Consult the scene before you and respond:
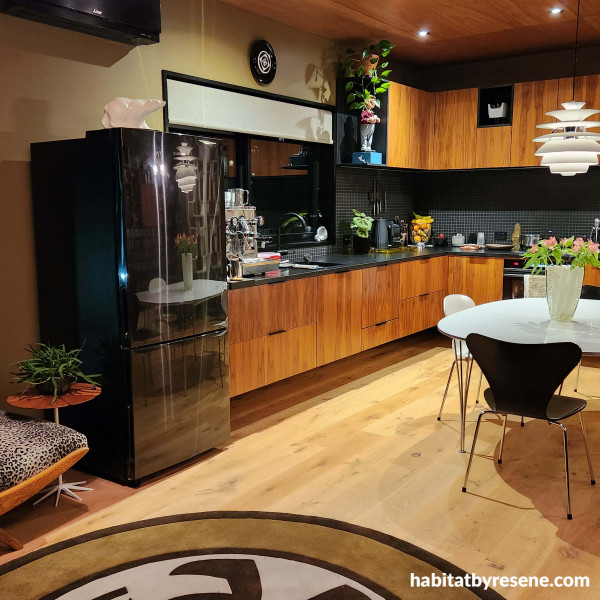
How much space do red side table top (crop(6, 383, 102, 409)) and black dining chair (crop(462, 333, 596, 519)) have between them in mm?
1763

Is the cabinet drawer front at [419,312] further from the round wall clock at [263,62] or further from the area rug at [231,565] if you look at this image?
the area rug at [231,565]

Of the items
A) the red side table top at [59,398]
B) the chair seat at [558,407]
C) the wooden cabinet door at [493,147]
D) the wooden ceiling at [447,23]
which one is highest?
the wooden ceiling at [447,23]

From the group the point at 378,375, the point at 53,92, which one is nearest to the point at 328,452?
the point at 378,375

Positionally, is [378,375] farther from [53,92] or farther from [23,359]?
[53,92]

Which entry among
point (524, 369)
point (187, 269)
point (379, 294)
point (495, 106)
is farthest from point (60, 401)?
point (495, 106)

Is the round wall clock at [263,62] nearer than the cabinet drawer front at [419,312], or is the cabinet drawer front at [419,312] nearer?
the round wall clock at [263,62]

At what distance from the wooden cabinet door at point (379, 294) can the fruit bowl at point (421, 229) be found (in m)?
1.25

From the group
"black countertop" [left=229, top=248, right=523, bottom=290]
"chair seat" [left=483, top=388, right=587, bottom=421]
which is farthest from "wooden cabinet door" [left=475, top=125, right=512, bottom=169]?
"chair seat" [left=483, top=388, right=587, bottom=421]

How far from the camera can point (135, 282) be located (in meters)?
3.11

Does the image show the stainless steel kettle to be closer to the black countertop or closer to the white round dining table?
the black countertop

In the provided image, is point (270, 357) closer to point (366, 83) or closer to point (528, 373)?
point (528, 373)

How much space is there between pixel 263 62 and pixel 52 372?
2810 millimetres

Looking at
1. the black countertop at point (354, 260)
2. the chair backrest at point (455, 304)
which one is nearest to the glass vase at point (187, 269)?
the black countertop at point (354, 260)

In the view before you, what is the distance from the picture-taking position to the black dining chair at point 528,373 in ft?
9.14
